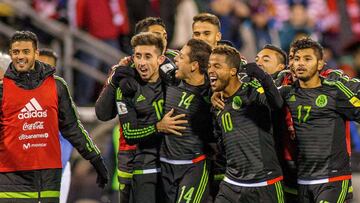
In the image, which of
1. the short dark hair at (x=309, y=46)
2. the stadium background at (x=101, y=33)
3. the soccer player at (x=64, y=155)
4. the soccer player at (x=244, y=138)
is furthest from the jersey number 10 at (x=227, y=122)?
the stadium background at (x=101, y=33)

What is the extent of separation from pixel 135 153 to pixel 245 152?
128 centimetres

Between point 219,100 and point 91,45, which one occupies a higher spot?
point 91,45

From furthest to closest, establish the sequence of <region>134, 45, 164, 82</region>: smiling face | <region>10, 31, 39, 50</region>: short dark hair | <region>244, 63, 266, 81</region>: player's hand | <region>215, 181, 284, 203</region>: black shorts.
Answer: <region>134, 45, 164, 82</region>: smiling face → <region>10, 31, 39, 50</region>: short dark hair → <region>215, 181, 284, 203</region>: black shorts → <region>244, 63, 266, 81</region>: player's hand

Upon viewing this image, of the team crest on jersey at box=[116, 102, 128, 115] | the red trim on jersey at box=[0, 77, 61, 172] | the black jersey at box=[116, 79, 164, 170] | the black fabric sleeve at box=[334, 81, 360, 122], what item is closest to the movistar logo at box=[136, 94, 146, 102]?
the black jersey at box=[116, 79, 164, 170]

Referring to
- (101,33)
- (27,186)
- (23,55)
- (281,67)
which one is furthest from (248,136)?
(101,33)

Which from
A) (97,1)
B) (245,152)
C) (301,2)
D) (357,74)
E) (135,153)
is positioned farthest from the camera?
(301,2)

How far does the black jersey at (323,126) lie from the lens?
11516 mm

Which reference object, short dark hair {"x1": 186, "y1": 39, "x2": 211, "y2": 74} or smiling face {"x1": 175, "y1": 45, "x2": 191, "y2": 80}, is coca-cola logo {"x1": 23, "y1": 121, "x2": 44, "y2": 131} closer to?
smiling face {"x1": 175, "y1": 45, "x2": 191, "y2": 80}

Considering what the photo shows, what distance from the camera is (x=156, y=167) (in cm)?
1195

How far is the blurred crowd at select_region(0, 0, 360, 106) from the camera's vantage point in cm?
1677

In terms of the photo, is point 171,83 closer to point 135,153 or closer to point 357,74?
point 135,153

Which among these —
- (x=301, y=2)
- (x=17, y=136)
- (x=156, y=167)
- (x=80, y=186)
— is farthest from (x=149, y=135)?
(x=301, y=2)

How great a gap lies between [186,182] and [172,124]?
22.0 inches

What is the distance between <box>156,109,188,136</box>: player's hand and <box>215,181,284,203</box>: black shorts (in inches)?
28.0
